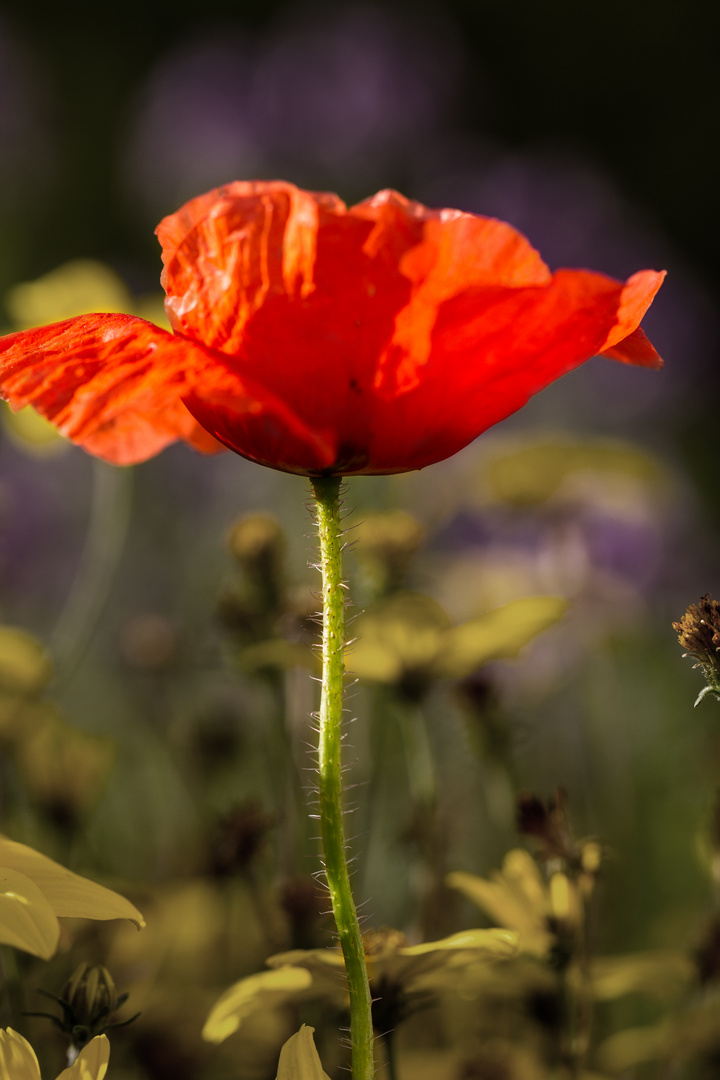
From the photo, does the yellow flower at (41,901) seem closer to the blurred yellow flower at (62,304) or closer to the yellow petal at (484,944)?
the yellow petal at (484,944)

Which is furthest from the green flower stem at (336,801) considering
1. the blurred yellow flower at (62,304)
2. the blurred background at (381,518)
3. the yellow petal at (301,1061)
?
the blurred yellow flower at (62,304)

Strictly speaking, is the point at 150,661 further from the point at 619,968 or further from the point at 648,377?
the point at 648,377

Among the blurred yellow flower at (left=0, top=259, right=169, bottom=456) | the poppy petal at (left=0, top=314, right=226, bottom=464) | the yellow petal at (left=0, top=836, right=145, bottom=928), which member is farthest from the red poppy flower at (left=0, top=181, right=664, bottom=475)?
the blurred yellow flower at (left=0, top=259, right=169, bottom=456)

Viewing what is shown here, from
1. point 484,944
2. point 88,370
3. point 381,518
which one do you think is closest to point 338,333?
point 88,370

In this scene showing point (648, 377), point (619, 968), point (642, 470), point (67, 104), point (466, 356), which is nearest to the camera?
point (466, 356)

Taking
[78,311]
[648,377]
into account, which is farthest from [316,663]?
[648,377]

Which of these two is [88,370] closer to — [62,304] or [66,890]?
[66,890]
